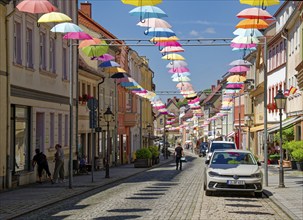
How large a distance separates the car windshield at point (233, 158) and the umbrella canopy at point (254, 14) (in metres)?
4.56

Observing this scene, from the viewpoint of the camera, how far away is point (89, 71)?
1614 inches

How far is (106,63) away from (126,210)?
18491 millimetres

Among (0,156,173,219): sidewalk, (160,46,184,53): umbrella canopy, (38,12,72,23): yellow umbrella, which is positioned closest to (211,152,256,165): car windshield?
(0,156,173,219): sidewalk

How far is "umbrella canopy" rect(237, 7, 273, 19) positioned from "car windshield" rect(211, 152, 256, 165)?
4.56m

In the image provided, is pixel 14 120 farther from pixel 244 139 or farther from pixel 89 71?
pixel 244 139

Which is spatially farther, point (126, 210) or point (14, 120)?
point (14, 120)

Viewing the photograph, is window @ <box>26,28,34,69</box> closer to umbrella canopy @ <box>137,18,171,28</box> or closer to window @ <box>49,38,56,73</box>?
window @ <box>49,38,56,73</box>

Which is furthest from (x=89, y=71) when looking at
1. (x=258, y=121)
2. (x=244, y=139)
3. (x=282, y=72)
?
(x=244, y=139)

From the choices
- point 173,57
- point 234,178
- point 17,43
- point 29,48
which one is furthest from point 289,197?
point 29,48

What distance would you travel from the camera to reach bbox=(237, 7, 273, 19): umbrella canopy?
19188mm

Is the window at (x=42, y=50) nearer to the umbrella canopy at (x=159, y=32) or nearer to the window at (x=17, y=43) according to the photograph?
the window at (x=17, y=43)

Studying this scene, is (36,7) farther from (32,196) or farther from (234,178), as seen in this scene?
(234,178)

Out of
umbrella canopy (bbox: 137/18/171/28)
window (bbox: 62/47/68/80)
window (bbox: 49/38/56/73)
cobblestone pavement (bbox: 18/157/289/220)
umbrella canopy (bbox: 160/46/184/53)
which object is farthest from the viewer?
window (bbox: 62/47/68/80)

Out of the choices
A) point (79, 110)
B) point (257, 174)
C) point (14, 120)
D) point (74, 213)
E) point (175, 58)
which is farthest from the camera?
point (79, 110)
